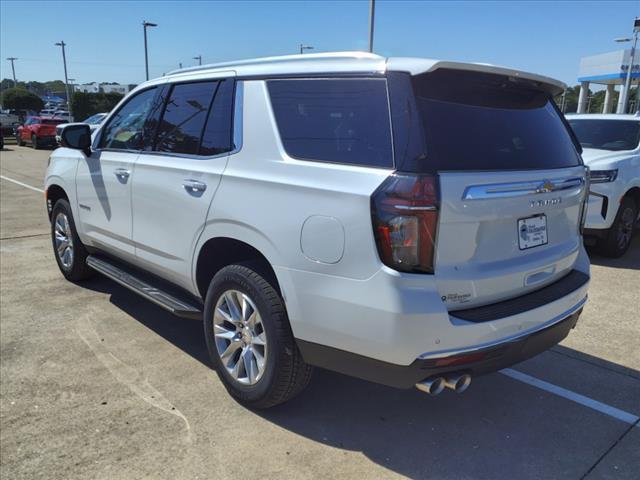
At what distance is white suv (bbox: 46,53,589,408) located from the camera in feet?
7.88

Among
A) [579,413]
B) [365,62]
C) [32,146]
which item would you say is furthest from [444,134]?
[32,146]

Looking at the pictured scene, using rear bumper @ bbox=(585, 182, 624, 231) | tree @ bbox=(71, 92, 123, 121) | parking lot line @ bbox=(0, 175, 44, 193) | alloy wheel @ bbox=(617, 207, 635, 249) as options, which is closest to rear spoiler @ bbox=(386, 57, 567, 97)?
rear bumper @ bbox=(585, 182, 624, 231)

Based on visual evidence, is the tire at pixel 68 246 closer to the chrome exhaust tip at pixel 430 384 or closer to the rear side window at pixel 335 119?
the rear side window at pixel 335 119

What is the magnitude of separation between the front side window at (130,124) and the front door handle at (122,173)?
19cm

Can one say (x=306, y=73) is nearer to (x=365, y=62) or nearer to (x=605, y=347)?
(x=365, y=62)

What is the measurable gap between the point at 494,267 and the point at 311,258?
0.90 meters

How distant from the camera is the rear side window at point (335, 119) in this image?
2512 millimetres

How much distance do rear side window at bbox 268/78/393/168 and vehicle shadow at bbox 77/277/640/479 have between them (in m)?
1.54

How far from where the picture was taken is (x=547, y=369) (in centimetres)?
386

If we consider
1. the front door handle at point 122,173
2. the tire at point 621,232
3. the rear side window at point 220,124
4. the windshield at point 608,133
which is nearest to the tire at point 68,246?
the front door handle at point 122,173

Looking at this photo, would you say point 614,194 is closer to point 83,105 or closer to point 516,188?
point 516,188

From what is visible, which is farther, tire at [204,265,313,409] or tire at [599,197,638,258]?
tire at [599,197,638,258]

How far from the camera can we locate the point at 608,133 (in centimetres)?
796

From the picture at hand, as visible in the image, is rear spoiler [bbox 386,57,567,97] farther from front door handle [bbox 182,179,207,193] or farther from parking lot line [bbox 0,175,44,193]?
parking lot line [bbox 0,175,44,193]
